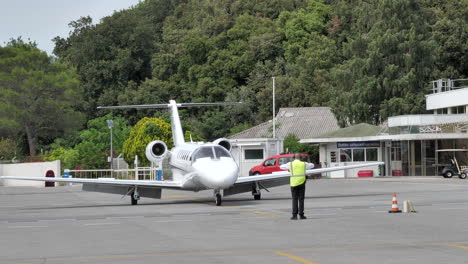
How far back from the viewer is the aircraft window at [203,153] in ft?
92.0

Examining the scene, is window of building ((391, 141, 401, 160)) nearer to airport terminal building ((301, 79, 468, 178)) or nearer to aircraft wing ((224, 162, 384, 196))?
airport terminal building ((301, 79, 468, 178))

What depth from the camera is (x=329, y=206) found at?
2461 cm

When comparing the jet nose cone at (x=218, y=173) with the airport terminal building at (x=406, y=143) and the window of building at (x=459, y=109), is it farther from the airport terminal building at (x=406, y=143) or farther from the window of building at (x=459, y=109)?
the window of building at (x=459, y=109)

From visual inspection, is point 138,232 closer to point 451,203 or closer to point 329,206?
point 329,206

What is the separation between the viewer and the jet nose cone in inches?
1044

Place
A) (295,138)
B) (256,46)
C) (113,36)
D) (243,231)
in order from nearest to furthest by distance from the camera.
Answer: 1. (243,231)
2. (295,138)
3. (256,46)
4. (113,36)

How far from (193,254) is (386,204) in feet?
43.9

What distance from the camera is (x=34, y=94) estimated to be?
8175 cm

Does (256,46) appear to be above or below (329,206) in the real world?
above

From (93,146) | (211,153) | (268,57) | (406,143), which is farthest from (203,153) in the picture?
(268,57)

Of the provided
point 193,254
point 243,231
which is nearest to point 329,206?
point 243,231

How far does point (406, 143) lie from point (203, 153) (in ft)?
108

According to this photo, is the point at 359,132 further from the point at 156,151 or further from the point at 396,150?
the point at 156,151

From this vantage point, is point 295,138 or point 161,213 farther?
point 295,138
